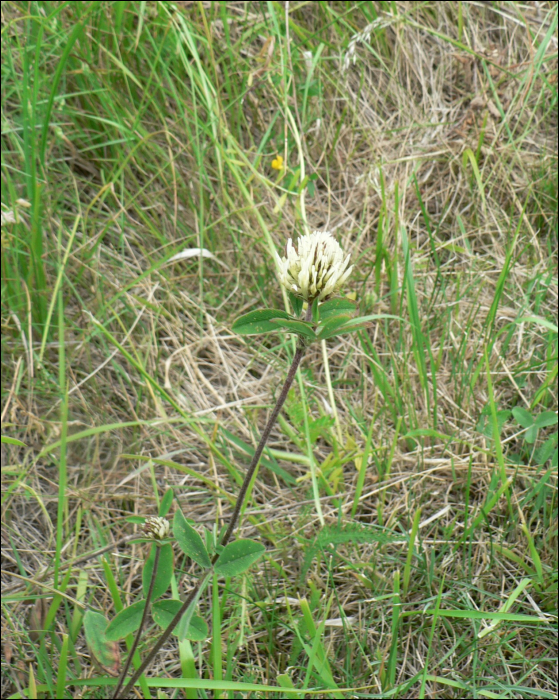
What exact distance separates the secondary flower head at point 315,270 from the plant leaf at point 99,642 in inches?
30.6

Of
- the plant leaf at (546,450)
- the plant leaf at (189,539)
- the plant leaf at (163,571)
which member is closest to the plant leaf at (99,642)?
the plant leaf at (163,571)

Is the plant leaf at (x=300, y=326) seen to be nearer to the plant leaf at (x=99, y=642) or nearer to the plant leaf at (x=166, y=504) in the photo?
the plant leaf at (x=166, y=504)

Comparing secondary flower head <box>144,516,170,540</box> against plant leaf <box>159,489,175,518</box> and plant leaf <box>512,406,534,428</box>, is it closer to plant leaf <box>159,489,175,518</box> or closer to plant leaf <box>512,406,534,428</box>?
plant leaf <box>159,489,175,518</box>

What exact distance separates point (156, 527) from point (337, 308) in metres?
0.49

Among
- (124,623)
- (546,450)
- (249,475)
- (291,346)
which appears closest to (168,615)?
(124,623)

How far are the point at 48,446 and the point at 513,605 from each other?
1.26 m

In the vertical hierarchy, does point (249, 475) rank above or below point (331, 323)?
below

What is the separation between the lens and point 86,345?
6.24 feet

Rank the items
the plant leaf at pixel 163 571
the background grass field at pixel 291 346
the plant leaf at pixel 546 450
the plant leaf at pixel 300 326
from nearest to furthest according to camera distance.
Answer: the plant leaf at pixel 300 326, the plant leaf at pixel 163 571, the background grass field at pixel 291 346, the plant leaf at pixel 546 450

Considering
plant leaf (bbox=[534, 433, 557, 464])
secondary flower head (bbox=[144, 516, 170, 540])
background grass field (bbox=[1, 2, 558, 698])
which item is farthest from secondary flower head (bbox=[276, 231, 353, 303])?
plant leaf (bbox=[534, 433, 557, 464])

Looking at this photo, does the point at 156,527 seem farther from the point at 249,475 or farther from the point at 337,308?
the point at 337,308

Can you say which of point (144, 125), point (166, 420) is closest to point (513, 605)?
point (166, 420)

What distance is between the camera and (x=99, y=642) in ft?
4.00

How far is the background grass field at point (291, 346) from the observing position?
1407mm
